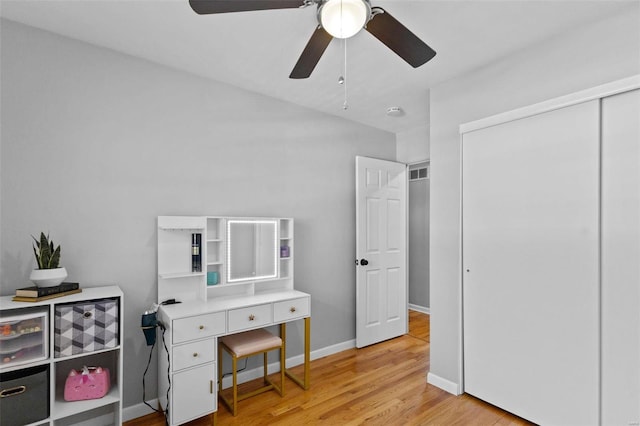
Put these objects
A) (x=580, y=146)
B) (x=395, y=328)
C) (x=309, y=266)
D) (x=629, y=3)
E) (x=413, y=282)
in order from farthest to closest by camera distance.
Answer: (x=413, y=282) → (x=395, y=328) → (x=309, y=266) → (x=580, y=146) → (x=629, y=3)

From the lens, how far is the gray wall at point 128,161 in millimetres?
2064

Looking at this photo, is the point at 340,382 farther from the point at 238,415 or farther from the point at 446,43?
the point at 446,43

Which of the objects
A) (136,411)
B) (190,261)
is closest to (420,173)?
(190,261)

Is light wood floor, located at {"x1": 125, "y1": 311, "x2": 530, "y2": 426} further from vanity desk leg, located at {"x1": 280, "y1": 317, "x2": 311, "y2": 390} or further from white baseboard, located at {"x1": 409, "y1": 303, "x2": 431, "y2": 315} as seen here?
white baseboard, located at {"x1": 409, "y1": 303, "x2": 431, "y2": 315}

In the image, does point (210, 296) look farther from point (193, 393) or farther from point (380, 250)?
point (380, 250)

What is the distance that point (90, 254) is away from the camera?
2260mm

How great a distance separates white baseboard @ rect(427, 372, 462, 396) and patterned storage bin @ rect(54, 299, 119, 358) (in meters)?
2.43

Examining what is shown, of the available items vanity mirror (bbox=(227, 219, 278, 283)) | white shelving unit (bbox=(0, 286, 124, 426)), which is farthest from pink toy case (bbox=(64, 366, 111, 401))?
vanity mirror (bbox=(227, 219, 278, 283))

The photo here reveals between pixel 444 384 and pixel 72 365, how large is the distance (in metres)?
2.72

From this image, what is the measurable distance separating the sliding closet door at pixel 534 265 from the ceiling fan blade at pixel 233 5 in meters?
1.81

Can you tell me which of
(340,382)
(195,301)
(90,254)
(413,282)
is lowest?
(340,382)

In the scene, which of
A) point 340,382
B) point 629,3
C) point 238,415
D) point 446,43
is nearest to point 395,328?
point 340,382

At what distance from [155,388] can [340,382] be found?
1.47 m

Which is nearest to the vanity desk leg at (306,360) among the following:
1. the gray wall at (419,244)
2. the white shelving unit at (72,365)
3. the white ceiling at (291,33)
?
the white shelving unit at (72,365)
